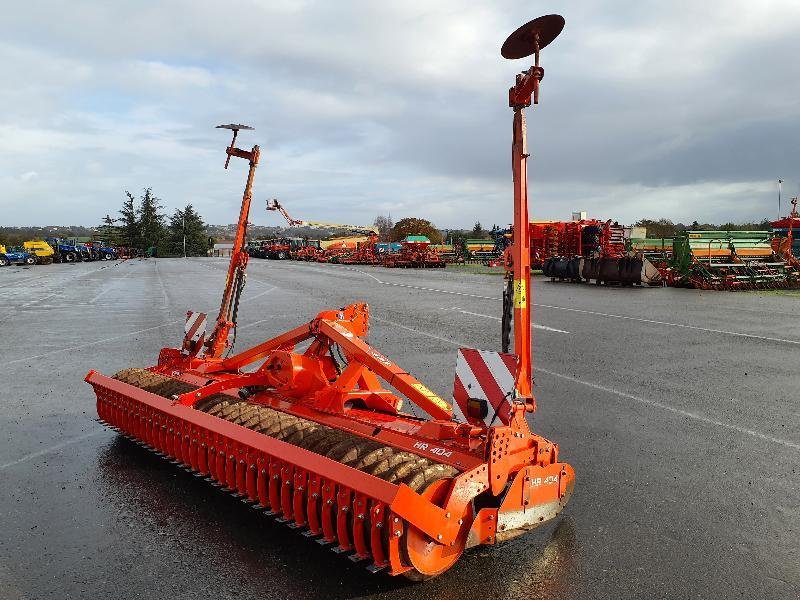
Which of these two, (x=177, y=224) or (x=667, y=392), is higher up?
(x=177, y=224)

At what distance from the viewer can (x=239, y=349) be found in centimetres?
1129

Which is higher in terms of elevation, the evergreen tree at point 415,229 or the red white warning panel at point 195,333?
the evergreen tree at point 415,229

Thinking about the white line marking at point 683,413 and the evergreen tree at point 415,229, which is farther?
the evergreen tree at point 415,229

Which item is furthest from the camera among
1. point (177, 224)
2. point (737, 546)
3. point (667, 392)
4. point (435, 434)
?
point (177, 224)

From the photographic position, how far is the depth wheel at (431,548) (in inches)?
135

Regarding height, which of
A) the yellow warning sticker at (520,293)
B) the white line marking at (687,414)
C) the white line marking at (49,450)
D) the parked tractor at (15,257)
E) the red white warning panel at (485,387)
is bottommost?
the white line marking at (687,414)

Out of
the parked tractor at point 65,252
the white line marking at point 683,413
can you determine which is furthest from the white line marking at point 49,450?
the parked tractor at point 65,252

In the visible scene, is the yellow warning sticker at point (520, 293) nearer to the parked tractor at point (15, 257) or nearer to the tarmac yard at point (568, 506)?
the tarmac yard at point (568, 506)

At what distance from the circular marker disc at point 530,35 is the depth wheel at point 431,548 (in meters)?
2.70

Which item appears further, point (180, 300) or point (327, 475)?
point (180, 300)

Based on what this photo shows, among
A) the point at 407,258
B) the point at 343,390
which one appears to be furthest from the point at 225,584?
the point at 407,258

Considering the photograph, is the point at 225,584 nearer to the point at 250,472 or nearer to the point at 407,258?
the point at 250,472

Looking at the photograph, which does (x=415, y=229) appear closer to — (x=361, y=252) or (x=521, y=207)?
(x=361, y=252)

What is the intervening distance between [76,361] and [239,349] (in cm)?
248
